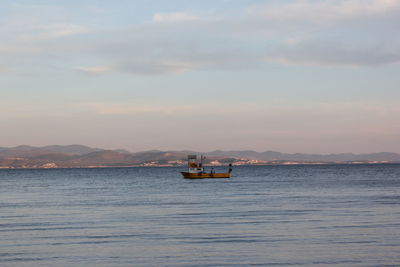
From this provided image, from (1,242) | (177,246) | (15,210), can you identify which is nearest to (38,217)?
(15,210)

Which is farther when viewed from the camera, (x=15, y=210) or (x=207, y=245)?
(x=15, y=210)

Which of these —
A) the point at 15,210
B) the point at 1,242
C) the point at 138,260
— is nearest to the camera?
the point at 138,260

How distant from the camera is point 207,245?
28.6 m

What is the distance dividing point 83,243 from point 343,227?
13.8 m

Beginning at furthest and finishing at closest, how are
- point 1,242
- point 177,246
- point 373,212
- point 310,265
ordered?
1. point 373,212
2. point 1,242
3. point 177,246
4. point 310,265

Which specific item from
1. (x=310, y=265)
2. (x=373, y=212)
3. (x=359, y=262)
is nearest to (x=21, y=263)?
(x=310, y=265)

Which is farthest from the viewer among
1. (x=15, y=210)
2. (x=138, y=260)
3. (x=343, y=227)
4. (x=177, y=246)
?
(x=15, y=210)

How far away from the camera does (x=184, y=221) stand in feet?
130

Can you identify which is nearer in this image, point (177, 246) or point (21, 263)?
point (21, 263)

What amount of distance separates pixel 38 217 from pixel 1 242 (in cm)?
1398

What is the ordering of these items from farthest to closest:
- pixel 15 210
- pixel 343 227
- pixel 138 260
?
1. pixel 15 210
2. pixel 343 227
3. pixel 138 260

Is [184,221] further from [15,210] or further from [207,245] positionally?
[15,210]

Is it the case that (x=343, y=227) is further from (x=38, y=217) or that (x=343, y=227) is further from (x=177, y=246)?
(x=38, y=217)

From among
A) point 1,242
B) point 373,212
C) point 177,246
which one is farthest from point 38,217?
point 373,212
